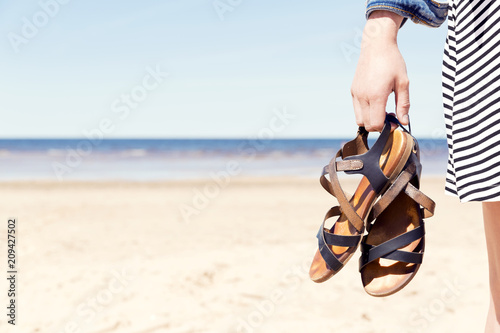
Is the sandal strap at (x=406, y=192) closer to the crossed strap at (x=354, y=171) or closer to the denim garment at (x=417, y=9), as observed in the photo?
the crossed strap at (x=354, y=171)

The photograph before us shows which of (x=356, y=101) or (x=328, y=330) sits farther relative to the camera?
(x=328, y=330)

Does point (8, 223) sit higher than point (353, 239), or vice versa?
point (353, 239)

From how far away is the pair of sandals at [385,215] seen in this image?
1.38 meters

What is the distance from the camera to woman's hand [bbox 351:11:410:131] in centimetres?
126

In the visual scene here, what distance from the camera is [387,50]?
1272 mm

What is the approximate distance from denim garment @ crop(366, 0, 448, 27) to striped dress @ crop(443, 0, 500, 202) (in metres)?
0.06

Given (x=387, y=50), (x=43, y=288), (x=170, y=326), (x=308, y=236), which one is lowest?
(x=308, y=236)

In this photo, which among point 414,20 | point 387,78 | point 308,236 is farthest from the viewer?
point 308,236

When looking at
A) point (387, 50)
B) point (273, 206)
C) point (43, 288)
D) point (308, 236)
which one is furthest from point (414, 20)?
point (273, 206)

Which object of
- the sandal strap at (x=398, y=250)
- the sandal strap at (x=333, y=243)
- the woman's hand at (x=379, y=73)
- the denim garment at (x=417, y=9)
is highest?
the denim garment at (x=417, y=9)

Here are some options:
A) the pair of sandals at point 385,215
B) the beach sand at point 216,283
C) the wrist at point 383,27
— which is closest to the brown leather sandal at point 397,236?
the pair of sandals at point 385,215

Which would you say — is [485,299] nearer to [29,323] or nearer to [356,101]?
[356,101]

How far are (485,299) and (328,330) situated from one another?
131cm

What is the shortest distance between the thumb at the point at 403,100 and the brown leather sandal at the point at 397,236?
0.13 meters
